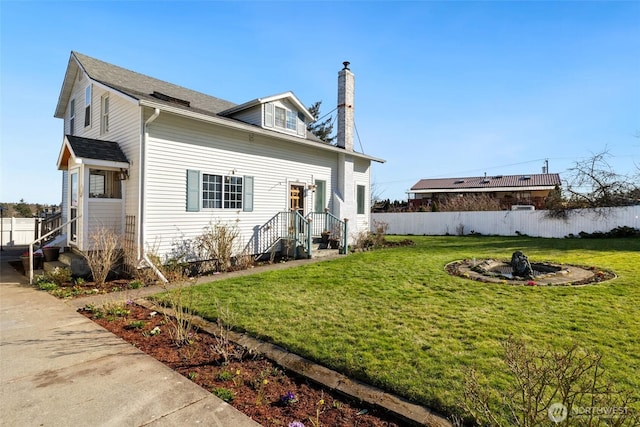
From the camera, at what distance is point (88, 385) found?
3.23 meters

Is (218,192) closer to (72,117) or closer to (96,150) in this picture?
(96,150)

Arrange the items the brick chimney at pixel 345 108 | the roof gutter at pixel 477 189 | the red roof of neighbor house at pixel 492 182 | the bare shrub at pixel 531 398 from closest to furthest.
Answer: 1. the bare shrub at pixel 531 398
2. the brick chimney at pixel 345 108
3. the roof gutter at pixel 477 189
4. the red roof of neighbor house at pixel 492 182

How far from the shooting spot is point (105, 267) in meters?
7.50

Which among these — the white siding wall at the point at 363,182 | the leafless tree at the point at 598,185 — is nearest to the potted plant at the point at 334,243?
the white siding wall at the point at 363,182

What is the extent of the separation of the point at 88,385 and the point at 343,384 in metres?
2.57

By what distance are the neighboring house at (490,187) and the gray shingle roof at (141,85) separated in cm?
2109

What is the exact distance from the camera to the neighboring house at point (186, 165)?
8.37 m

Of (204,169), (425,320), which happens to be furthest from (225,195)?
(425,320)

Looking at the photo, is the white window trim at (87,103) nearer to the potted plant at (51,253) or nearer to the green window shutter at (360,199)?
the potted plant at (51,253)

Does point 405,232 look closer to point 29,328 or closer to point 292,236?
point 292,236

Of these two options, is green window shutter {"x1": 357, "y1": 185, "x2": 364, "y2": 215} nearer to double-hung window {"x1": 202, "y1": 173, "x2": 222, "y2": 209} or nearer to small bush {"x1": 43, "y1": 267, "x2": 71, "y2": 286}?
double-hung window {"x1": 202, "y1": 173, "x2": 222, "y2": 209}

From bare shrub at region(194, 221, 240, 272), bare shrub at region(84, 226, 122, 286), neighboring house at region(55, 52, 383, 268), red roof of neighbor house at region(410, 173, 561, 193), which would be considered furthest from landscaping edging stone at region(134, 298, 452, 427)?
red roof of neighbor house at region(410, 173, 561, 193)

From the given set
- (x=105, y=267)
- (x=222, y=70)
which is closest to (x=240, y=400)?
(x=105, y=267)

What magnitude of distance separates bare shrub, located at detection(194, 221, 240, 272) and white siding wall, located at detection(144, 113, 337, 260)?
0.26 meters
